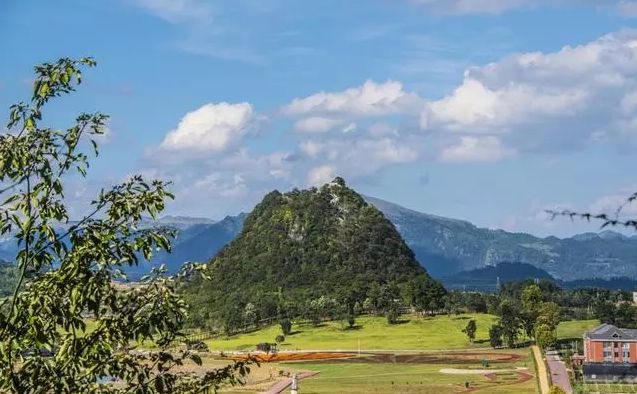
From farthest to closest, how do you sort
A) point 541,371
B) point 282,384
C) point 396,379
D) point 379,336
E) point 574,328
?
1. point 574,328
2. point 379,336
3. point 541,371
4. point 396,379
5. point 282,384

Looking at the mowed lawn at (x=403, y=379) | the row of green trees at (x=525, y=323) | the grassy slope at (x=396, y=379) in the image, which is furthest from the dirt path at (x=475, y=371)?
the row of green trees at (x=525, y=323)

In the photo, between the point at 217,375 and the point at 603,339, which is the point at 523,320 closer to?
the point at 603,339

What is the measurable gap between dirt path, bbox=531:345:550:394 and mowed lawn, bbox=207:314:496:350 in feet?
38.8

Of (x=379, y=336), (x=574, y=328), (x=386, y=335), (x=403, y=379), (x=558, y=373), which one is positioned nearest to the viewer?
(x=558, y=373)

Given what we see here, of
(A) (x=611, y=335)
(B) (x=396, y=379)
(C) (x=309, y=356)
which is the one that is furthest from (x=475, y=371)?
(C) (x=309, y=356)

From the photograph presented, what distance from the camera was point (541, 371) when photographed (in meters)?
85.5

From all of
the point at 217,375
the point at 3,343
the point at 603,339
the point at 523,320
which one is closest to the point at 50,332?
the point at 3,343

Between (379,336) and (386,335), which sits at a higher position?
(386,335)

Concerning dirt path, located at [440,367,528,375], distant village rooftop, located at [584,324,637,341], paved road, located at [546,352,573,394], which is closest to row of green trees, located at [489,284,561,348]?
paved road, located at [546,352,573,394]

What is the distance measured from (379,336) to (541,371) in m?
42.7

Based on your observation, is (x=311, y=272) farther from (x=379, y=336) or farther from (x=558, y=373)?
(x=558, y=373)

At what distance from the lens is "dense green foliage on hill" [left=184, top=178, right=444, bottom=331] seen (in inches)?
5782

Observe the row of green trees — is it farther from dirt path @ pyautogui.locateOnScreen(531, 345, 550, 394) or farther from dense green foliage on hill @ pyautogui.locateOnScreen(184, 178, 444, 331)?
dense green foliage on hill @ pyautogui.locateOnScreen(184, 178, 444, 331)

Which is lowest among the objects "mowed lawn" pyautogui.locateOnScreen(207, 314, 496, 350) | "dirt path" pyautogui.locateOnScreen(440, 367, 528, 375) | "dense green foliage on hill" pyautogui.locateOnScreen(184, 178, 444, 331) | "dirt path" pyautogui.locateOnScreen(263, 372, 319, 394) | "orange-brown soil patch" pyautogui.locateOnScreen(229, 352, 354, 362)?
"dirt path" pyautogui.locateOnScreen(263, 372, 319, 394)
